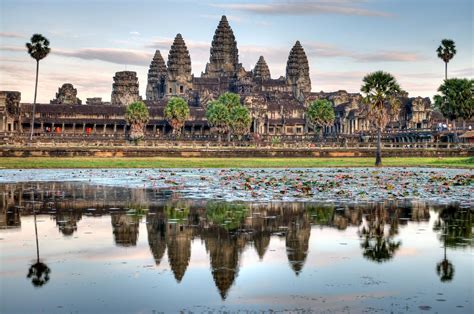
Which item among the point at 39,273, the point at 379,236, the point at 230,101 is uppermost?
the point at 230,101

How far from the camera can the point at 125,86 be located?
196375 millimetres

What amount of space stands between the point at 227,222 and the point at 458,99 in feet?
313

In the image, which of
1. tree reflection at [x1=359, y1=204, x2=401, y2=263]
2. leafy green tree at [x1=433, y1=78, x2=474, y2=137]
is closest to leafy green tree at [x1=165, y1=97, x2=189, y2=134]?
leafy green tree at [x1=433, y1=78, x2=474, y2=137]

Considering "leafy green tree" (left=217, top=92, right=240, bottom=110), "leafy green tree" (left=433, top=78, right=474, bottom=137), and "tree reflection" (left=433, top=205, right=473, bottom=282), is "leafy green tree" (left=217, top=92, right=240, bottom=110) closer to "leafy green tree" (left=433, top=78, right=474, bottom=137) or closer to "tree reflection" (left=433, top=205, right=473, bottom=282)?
"leafy green tree" (left=433, top=78, right=474, bottom=137)

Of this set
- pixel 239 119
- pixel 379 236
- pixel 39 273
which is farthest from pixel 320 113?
pixel 39 273

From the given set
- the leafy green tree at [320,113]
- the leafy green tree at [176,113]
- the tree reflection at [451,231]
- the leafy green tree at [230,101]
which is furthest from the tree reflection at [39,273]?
the leafy green tree at [320,113]

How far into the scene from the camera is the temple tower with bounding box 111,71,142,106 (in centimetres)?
19438

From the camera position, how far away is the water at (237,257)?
12.9 meters

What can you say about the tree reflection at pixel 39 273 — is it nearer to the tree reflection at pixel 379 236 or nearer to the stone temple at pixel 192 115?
the tree reflection at pixel 379 236

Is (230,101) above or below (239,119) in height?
above

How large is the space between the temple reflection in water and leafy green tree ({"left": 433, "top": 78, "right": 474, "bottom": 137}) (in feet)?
283

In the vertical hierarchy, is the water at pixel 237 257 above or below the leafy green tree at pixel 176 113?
below

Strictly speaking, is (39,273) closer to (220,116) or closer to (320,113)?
(220,116)

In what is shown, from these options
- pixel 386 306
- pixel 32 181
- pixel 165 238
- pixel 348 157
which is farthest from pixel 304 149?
pixel 386 306
